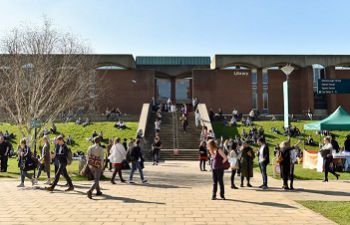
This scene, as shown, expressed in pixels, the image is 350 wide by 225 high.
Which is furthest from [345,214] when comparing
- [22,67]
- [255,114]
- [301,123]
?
[255,114]

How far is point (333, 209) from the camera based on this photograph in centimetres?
759

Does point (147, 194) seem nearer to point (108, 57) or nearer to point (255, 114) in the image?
point (255, 114)

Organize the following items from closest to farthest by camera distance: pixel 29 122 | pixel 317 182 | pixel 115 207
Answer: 1. pixel 115 207
2. pixel 317 182
3. pixel 29 122

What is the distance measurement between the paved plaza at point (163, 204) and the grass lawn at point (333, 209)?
0.77 feet

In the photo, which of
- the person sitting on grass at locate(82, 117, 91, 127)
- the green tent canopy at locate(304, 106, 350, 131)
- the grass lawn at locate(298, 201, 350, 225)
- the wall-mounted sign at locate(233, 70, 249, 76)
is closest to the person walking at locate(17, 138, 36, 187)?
the grass lawn at locate(298, 201, 350, 225)

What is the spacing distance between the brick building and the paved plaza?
3041 cm

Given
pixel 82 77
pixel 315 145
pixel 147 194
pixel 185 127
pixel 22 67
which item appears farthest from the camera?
pixel 185 127

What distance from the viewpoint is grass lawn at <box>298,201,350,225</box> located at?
6.73 m

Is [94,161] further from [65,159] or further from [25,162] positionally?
[25,162]

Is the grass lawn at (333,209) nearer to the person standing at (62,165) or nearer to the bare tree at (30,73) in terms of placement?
the person standing at (62,165)

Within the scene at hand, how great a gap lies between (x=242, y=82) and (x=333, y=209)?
118ft

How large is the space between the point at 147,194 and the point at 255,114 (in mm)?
28166

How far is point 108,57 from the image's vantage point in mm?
40688

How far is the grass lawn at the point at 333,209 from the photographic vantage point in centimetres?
673
